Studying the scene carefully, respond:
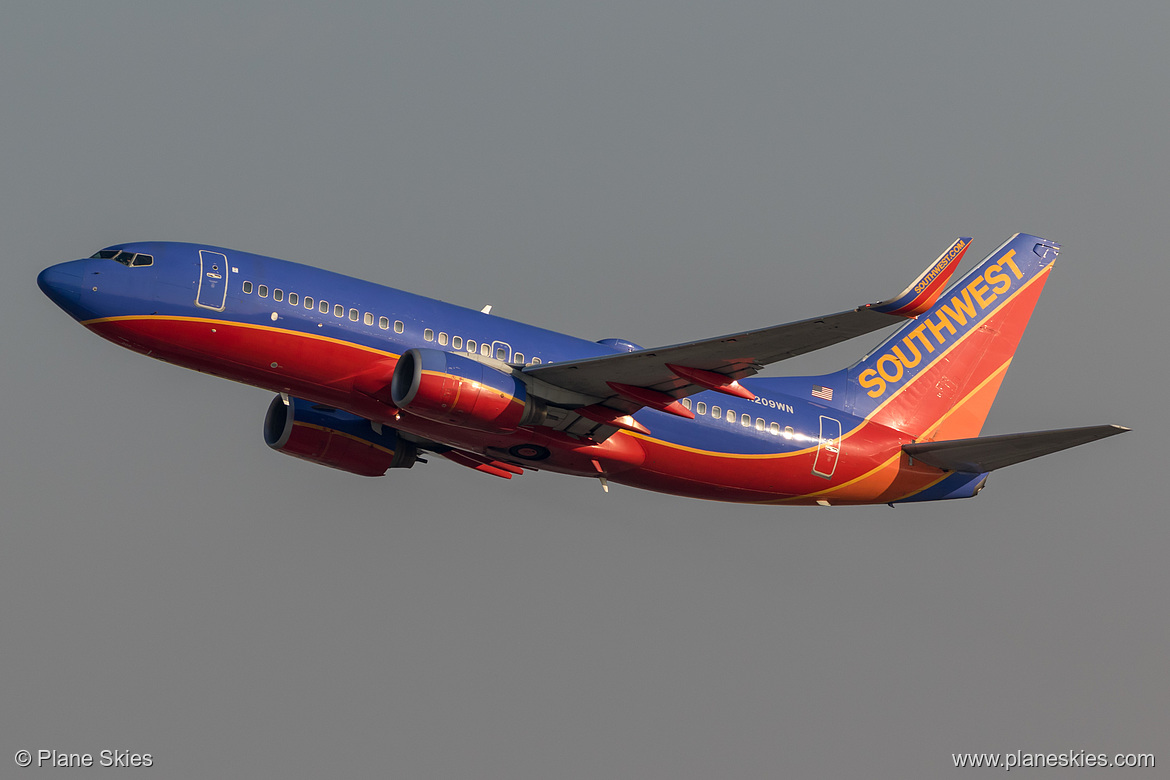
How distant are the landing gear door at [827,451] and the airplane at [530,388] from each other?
0.04 m

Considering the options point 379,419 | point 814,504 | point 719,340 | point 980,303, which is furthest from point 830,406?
point 379,419

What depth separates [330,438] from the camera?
4056 cm

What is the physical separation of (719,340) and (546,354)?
6518mm

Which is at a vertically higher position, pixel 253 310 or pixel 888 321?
pixel 253 310

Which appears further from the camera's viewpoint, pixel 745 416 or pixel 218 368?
pixel 745 416

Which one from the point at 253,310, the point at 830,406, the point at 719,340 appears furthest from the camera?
the point at 830,406

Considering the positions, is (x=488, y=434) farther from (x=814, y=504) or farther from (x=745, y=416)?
(x=814, y=504)

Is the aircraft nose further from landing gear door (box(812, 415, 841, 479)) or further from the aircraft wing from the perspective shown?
landing gear door (box(812, 415, 841, 479))

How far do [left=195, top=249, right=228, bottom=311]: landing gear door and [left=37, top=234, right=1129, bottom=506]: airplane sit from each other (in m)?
0.04

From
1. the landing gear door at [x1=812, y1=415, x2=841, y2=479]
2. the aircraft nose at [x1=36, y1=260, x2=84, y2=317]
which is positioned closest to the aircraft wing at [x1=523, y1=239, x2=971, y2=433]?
the landing gear door at [x1=812, y1=415, x2=841, y2=479]

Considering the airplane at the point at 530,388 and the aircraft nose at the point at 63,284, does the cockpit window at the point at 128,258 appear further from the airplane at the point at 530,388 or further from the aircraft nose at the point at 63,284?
the aircraft nose at the point at 63,284

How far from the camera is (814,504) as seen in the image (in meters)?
40.9

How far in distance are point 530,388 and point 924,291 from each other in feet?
37.6

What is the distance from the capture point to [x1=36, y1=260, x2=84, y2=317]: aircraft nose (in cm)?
3294
